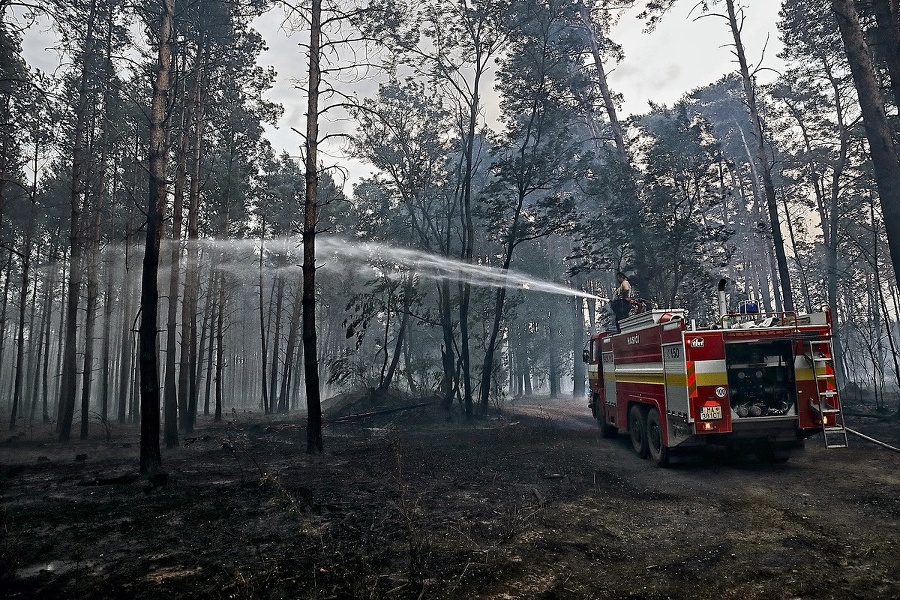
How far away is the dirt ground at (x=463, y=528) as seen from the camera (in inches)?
161

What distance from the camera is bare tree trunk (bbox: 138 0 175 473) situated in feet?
28.6

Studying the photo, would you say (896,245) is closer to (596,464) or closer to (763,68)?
(596,464)

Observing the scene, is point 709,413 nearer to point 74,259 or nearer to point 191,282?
point 191,282

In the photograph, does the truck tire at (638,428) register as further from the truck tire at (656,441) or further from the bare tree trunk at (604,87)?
the bare tree trunk at (604,87)

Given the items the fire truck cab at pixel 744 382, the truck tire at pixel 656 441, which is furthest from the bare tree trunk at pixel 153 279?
the truck tire at pixel 656 441

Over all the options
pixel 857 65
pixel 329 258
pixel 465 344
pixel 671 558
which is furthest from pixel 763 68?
pixel 329 258

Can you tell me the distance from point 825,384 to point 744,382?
1.18 meters

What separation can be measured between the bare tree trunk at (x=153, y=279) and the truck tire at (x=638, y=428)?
30.8 feet

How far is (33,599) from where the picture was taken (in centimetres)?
387

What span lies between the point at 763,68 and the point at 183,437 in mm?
22912

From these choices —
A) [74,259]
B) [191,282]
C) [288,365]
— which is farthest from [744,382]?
[288,365]

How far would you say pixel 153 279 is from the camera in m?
9.08

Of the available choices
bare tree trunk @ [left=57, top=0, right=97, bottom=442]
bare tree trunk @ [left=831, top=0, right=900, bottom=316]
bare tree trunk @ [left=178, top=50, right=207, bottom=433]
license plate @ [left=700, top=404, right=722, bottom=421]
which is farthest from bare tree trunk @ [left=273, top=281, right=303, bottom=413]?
bare tree trunk @ [left=831, top=0, right=900, bottom=316]

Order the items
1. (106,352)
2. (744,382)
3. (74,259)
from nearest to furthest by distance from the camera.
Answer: (744,382), (74,259), (106,352)
